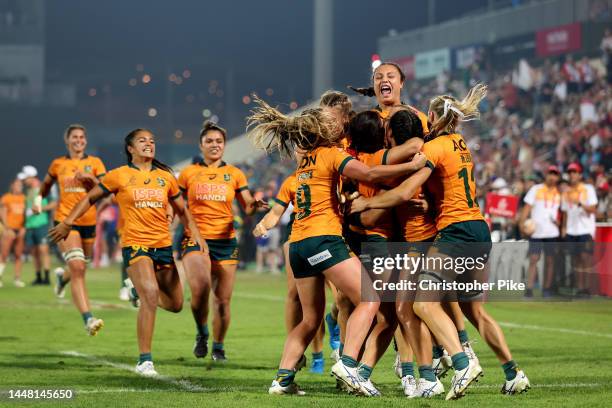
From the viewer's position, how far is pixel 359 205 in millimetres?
8391

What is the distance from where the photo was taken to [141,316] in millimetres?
10266

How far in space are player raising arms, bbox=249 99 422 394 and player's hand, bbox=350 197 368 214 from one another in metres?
0.13

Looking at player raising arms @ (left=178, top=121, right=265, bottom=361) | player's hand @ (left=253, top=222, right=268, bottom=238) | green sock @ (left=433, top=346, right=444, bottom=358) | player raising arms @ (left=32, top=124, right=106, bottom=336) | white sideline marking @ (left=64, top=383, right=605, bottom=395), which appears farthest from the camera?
player raising arms @ (left=32, top=124, right=106, bottom=336)

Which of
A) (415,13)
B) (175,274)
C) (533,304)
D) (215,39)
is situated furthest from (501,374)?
(215,39)

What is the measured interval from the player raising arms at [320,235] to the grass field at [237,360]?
1.27 feet

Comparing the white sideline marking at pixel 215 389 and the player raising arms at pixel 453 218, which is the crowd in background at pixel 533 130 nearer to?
the white sideline marking at pixel 215 389

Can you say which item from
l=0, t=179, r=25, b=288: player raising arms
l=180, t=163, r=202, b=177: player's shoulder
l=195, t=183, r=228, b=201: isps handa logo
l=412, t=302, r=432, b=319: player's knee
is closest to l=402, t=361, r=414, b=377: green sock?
l=412, t=302, r=432, b=319: player's knee

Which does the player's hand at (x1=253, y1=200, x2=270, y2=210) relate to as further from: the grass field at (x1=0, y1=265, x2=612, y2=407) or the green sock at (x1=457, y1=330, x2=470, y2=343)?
the green sock at (x1=457, y1=330, x2=470, y2=343)

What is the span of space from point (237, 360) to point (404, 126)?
157 inches

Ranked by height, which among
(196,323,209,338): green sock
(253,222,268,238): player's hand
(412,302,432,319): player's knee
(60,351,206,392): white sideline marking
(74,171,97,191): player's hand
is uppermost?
(74,171,97,191): player's hand

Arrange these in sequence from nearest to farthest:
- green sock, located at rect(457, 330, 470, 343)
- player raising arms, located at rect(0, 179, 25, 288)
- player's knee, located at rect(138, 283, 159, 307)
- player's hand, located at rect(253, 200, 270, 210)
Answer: green sock, located at rect(457, 330, 470, 343)
player's knee, located at rect(138, 283, 159, 307)
player's hand, located at rect(253, 200, 270, 210)
player raising arms, located at rect(0, 179, 25, 288)

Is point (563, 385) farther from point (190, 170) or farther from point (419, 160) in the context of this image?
point (190, 170)

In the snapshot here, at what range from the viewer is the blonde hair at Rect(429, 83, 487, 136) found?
855cm

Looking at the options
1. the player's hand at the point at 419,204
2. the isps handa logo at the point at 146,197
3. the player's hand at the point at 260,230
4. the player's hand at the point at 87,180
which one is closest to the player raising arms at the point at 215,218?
the isps handa logo at the point at 146,197
